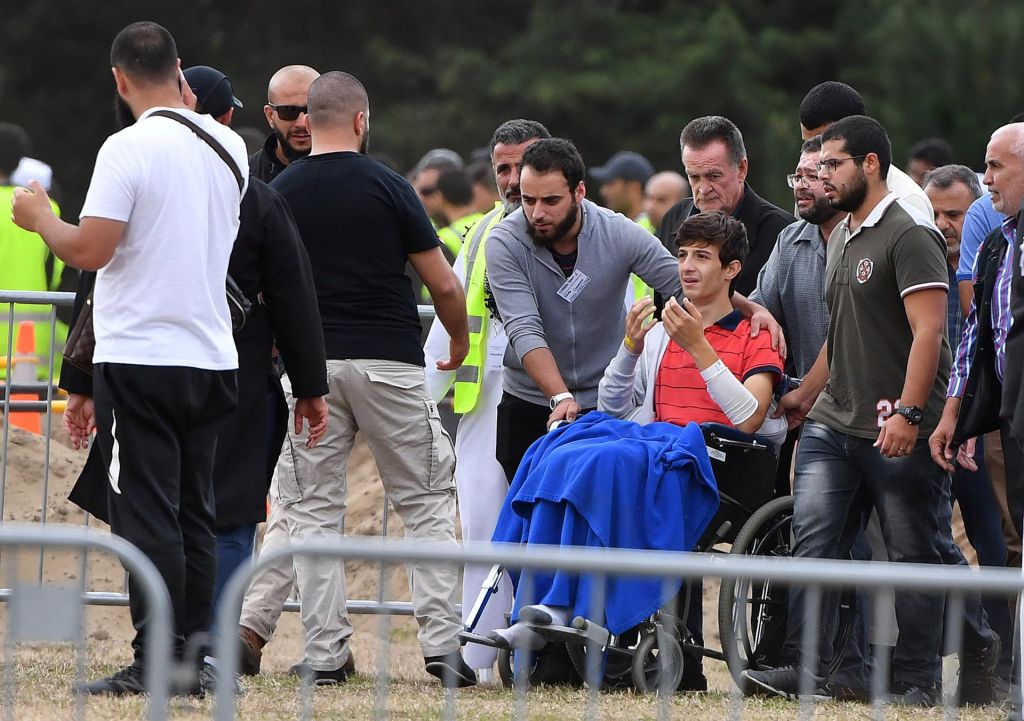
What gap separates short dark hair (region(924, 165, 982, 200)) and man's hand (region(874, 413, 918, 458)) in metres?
2.04

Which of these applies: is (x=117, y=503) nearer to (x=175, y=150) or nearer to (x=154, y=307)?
(x=154, y=307)

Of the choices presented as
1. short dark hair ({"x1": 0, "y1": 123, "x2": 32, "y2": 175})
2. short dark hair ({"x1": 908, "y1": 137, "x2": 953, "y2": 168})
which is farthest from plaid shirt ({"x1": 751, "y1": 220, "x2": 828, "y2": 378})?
short dark hair ({"x1": 0, "y1": 123, "x2": 32, "y2": 175})

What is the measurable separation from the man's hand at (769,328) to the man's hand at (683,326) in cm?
28

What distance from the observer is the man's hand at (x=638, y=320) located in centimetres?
611

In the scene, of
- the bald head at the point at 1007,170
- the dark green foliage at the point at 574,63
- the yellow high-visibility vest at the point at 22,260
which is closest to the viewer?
the bald head at the point at 1007,170

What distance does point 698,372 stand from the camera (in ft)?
20.8

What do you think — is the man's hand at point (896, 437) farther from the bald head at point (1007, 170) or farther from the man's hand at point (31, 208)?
the man's hand at point (31, 208)

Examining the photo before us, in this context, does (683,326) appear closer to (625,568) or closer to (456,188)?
(625,568)

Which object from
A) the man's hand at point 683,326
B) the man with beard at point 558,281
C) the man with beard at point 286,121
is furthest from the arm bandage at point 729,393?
the man with beard at point 286,121

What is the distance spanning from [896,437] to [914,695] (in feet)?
2.89

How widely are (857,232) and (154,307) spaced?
241cm

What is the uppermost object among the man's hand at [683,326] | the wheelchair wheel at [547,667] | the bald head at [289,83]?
the bald head at [289,83]

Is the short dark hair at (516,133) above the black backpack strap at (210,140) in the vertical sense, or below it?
above

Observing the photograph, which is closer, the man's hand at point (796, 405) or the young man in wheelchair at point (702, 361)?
the young man in wheelchair at point (702, 361)
